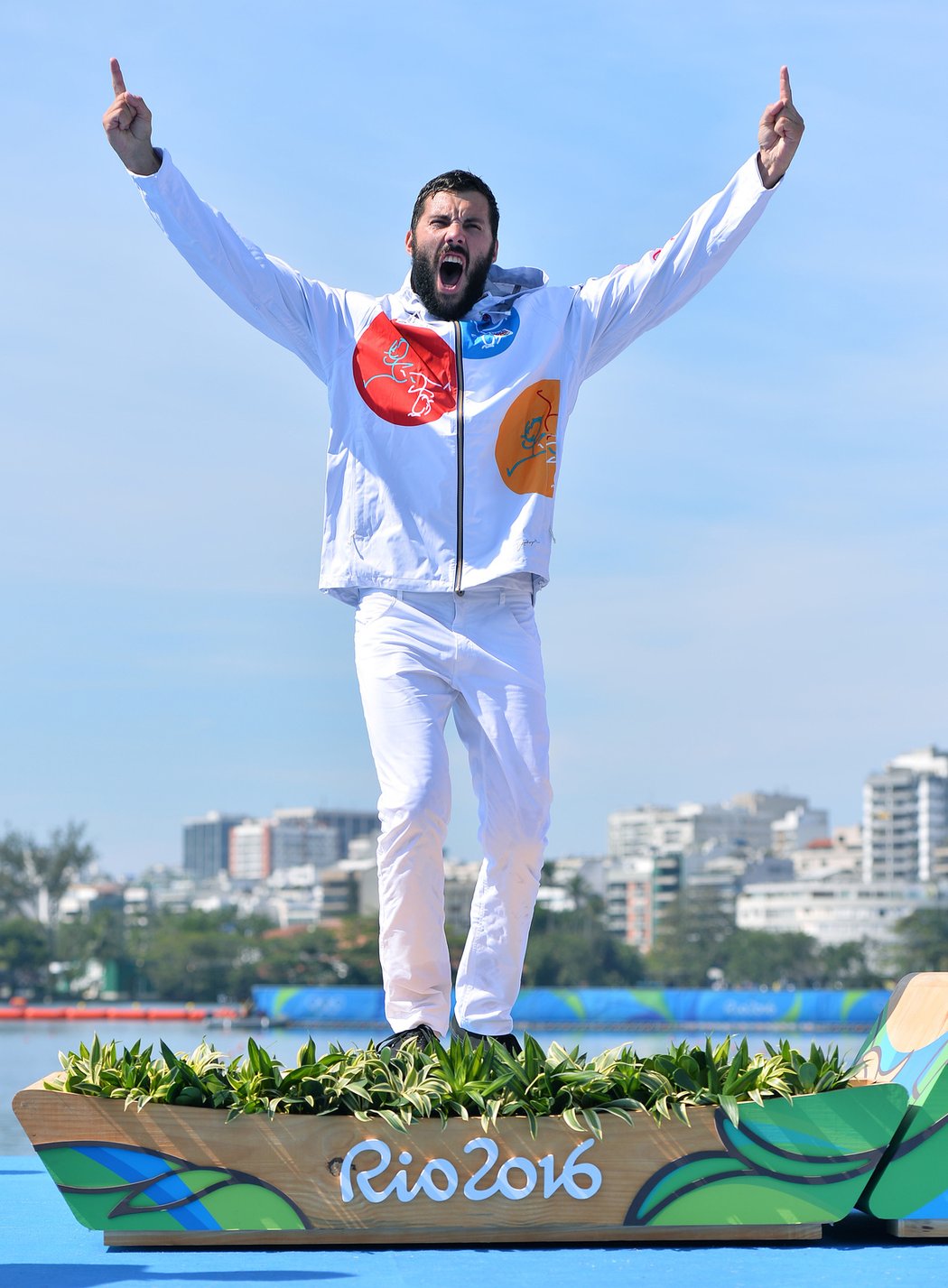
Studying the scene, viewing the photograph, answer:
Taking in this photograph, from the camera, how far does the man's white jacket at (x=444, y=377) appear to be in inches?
171

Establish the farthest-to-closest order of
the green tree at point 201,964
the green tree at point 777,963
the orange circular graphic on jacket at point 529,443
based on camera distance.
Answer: the green tree at point 777,963
the green tree at point 201,964
the orange circular graphic on jacket at point 529,443

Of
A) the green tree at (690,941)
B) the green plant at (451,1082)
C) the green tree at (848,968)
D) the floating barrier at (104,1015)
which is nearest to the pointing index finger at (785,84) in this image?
the green plant at (451,1082)

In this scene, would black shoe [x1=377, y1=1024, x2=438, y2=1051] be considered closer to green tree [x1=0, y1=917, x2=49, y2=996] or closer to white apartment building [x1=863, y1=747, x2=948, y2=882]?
green tree [x1=0, y1=917, x2=49, y2=996]

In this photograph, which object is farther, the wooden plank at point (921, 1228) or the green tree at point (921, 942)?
the green tree at point (921, 942)

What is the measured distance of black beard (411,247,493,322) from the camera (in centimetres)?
457

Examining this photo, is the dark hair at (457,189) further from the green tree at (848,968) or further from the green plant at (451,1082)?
the green tree at (848,968)

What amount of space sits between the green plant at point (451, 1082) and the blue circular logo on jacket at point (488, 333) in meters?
1.85

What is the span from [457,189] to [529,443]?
2.65ft

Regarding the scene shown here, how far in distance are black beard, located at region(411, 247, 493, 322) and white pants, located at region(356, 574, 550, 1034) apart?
0.81m

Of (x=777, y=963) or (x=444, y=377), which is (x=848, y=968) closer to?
(x=777, y=963)

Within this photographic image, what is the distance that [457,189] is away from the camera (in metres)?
4.65

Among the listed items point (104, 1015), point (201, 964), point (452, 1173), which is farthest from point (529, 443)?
point (201, 964)

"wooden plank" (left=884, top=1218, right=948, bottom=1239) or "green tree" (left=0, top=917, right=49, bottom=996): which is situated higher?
"wooden plank" (left=884, top=1218, right=948, bottom=1239)

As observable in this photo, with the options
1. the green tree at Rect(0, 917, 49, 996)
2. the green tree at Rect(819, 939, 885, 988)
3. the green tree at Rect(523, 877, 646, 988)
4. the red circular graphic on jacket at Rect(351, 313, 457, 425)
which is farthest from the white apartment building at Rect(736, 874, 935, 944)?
the red circular graphic on jacket at Rect(351, 313, 457, 425)
